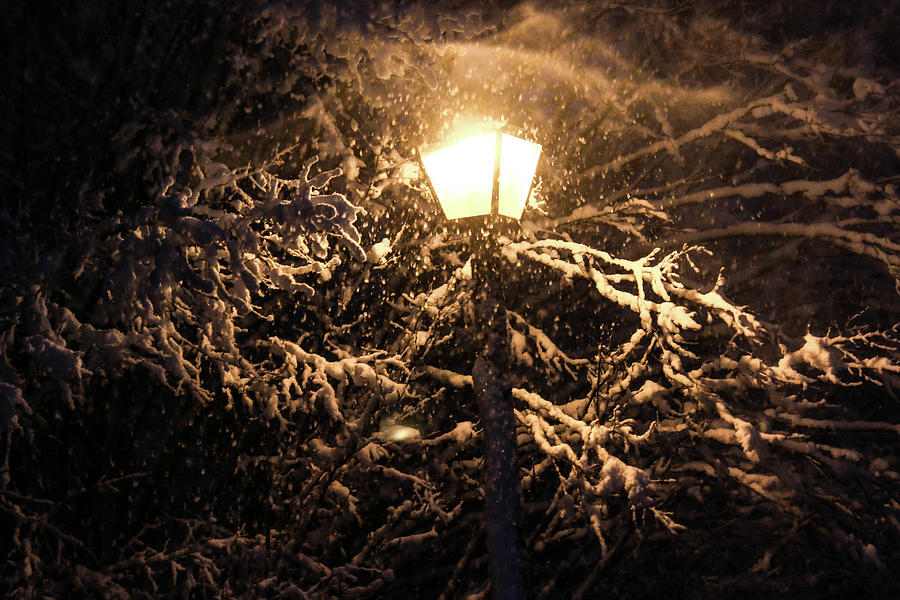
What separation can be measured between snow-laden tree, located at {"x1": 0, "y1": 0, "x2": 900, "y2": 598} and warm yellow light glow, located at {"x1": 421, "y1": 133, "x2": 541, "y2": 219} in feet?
1.06

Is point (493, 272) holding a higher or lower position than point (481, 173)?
lower

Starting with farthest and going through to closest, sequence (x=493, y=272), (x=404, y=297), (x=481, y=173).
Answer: (x=404, y=297)
(x=493, y=272)
(x=481, y=173)

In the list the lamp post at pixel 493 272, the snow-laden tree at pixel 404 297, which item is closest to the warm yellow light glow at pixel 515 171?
the lamp post at pixel 493 272

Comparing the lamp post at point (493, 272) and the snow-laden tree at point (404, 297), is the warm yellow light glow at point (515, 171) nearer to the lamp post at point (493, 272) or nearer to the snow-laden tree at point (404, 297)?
the lamp post at point (493, 272)

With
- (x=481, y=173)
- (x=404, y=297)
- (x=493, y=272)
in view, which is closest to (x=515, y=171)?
(x=481, y=173)

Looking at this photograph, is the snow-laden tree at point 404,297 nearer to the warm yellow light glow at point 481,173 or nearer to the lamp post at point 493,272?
the lamp post at point 493,272

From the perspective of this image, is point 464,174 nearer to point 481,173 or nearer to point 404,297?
point 481,173

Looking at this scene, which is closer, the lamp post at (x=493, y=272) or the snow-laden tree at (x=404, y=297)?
the lamp post at (x=493, y=272)

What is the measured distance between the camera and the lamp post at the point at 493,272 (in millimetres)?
4094

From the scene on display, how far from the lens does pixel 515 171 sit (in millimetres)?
4188

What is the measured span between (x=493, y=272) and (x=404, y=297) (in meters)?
2.99

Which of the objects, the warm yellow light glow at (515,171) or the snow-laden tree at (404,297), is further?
the snow-laden tree at (404,297)

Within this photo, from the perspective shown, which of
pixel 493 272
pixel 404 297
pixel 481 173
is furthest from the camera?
pixel 404 297

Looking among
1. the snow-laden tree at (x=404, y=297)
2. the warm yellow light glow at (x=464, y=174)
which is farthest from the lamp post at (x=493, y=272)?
the snow-laden tree at (x=404, y=297)
